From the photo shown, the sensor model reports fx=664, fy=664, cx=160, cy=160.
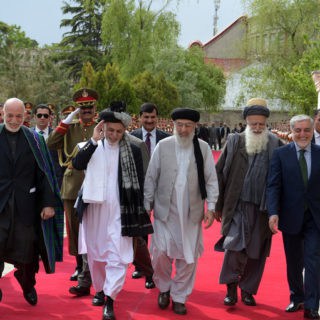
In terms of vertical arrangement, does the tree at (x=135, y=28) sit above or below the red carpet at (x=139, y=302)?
above

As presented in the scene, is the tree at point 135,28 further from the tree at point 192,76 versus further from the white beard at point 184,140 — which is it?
the white beard at point 184,140

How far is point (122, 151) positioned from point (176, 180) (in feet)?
1.98

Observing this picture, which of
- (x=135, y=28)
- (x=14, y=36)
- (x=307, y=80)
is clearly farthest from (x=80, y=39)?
(x=307, y=80)

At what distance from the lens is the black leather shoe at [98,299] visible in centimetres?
623

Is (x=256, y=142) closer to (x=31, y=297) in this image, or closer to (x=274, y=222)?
(x=274, y=222)

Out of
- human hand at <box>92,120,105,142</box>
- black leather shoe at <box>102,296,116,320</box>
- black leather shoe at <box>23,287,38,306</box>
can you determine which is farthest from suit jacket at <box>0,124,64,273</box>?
black leather shoe at <box>102,296,116,320</box>

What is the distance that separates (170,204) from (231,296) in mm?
1060

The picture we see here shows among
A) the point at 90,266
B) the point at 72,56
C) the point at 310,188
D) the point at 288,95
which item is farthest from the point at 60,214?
the point at 72,56

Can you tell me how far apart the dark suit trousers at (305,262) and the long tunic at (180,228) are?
0.87 m

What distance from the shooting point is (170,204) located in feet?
20.6

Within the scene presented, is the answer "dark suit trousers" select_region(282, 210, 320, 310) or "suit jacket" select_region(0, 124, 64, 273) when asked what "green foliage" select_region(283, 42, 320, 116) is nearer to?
"dark suit trousers" select_region(282, 210, 320, 310)

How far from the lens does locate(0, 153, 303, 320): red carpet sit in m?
5.97

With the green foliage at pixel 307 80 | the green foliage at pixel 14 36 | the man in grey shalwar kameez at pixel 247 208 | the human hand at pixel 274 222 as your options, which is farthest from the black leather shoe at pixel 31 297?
the green foliage at pixel 14 36

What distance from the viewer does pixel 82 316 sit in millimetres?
5879
